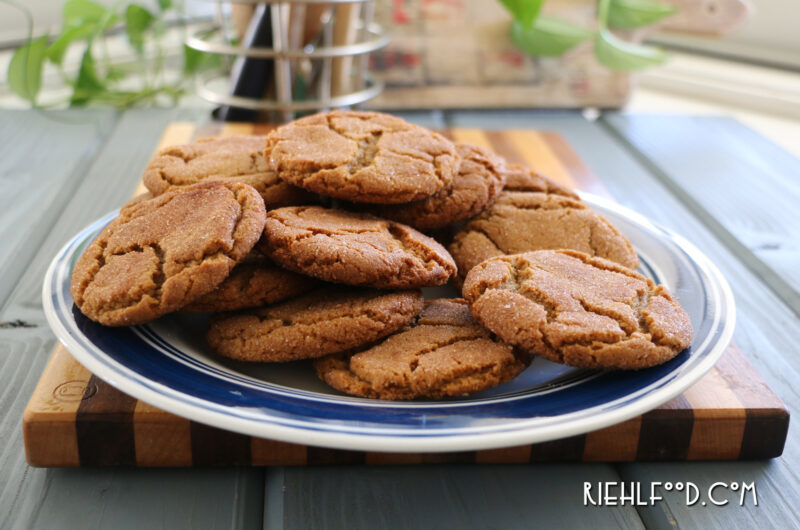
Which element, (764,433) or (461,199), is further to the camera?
(461,199)

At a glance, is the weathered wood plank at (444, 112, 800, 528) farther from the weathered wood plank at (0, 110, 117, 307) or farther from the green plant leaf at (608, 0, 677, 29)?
the weathered wood plank at (0, 110, 117, 307)

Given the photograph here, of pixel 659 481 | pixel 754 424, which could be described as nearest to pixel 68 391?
pixel 659 481

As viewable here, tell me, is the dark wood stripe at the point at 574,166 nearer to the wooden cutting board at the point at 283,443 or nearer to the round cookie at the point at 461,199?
the round cookie at the point at 461,199

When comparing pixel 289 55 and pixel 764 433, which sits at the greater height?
pixel 289 55

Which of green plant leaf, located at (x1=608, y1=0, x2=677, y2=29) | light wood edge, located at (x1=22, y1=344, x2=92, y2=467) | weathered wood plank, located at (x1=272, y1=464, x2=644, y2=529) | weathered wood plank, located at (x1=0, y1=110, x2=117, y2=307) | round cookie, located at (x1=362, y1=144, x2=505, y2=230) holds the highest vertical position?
green plant leaf, located at (x1=608, y1=0, x2=677, y2=29)

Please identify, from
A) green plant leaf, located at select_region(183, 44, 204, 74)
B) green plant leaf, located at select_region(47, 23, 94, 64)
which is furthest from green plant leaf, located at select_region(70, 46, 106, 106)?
green plant leaf, located at select_region(183, 44, 204, 74)

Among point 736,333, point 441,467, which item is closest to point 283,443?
point 441,467

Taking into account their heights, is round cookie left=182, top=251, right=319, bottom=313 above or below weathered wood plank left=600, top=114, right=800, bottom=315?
above

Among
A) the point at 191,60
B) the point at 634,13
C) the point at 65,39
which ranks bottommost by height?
the point at 191,60

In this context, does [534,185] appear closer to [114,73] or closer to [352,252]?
[352,252]
